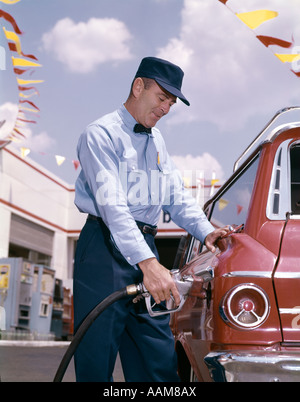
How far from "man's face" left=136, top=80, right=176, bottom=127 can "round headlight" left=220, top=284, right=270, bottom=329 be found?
3.02 feet

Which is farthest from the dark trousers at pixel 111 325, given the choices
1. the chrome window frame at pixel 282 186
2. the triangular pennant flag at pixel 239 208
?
the chrome window frame at pixel 282 186

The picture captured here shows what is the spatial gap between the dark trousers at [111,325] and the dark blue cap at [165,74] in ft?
2.20

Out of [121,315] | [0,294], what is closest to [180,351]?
[121,315]

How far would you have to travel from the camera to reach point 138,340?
2.54m

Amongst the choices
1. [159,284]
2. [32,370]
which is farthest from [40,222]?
[159,284]

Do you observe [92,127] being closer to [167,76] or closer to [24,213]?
[167,76]

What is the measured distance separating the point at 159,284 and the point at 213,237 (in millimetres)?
639

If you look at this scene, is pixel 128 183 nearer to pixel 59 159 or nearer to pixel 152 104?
pixel 152 104

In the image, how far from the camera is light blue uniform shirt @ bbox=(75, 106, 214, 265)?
2.30 meters

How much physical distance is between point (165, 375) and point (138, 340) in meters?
0.20

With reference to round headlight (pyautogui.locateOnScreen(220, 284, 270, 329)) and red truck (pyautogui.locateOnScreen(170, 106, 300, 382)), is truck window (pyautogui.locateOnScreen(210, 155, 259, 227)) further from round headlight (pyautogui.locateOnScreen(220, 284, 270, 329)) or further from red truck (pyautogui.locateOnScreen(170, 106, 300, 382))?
round headlight (pyautogui.locateOnScreen(220, 284, 270, 329))

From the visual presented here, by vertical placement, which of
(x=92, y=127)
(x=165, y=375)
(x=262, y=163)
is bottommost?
(x=165, y=375)
